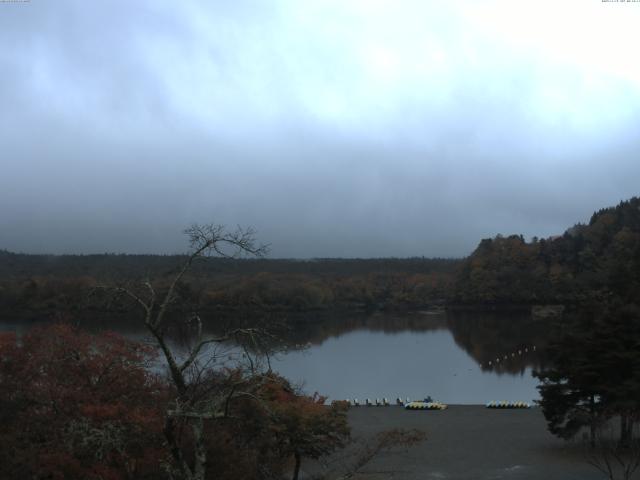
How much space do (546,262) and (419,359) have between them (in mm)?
57887

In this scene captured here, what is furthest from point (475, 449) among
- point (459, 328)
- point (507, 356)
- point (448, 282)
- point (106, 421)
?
point (448, 282)

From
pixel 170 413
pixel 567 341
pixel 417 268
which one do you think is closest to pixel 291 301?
pixel 417 268

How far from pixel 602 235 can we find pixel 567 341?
8113cm

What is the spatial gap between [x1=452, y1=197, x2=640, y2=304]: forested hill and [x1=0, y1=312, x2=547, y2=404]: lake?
1487 cm

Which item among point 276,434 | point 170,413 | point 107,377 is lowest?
point 276,434

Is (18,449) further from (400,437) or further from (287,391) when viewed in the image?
(400,437)

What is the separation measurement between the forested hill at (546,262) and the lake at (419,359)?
14.9 metres

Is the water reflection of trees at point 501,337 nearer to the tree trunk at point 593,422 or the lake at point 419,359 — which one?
the lake at point 419,359


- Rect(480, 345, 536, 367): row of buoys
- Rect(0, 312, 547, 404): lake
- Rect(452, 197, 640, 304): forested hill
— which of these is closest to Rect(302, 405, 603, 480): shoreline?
Rect(0, 312, 547, 404): lake

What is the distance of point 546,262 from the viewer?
97250 millimetres

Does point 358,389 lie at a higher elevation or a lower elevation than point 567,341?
lower

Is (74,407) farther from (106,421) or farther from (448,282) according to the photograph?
(448,282)

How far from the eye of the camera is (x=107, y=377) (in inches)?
441

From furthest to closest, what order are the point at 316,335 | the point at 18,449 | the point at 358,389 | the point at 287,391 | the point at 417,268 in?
1. the point at 417,268
2. the point at 316,335
3. the point at 358,389
4. the point at 287,391
5. the point at 18,449
